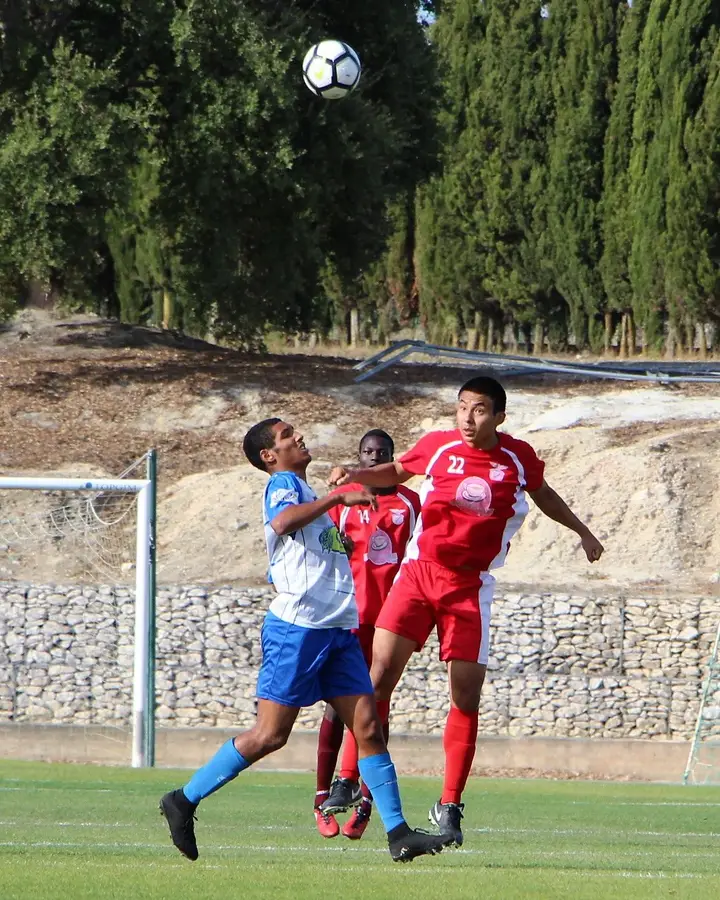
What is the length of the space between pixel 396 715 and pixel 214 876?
12.9 meters

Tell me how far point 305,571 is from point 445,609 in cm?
108

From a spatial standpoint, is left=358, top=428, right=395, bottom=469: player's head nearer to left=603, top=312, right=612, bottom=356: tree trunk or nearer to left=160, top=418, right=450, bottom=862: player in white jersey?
left=160, top=418, right=450, bottom=862: player in white jersey

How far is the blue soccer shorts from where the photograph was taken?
660cm

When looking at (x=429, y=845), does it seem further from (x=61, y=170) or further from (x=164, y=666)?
(x=61, y=170)

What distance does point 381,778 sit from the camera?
21.3ft

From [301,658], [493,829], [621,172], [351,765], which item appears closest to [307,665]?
[301,658]

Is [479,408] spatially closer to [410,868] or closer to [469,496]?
[469,496]

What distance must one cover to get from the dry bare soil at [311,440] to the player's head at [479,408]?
39.9 ft

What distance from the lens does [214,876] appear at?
5.93 metres

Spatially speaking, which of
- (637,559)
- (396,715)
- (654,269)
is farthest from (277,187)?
(654,269)

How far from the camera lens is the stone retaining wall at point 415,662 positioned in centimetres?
1819

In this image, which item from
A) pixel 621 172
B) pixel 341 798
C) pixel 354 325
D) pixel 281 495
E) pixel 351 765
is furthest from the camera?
pixel 354 325

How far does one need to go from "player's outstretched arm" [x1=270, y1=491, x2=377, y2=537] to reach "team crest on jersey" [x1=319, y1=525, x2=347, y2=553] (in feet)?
0.77

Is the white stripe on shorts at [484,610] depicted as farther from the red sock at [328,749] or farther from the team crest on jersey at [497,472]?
the red sock at [328,749]
